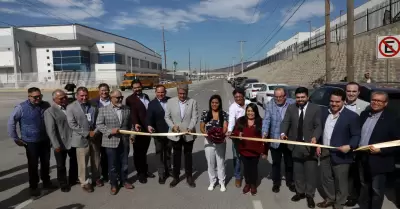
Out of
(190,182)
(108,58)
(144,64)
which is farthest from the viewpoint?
(144,64)

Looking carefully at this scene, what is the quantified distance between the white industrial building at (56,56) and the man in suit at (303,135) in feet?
141

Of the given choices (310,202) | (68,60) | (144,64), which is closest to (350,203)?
(310,202)

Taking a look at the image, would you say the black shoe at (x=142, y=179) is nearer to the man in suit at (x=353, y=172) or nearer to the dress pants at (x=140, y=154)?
the dress pants at (x=140, y=154)

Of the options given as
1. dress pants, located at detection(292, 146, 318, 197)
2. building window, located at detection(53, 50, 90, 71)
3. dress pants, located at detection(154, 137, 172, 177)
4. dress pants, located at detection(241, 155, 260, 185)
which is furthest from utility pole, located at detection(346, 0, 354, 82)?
building window, located at detection(53, 50, 90, 71)

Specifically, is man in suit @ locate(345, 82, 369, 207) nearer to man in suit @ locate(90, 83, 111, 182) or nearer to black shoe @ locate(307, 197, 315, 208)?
black shoe @ locate(307, 197, 315, 208)

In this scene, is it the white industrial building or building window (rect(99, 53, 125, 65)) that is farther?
building window (rect(99, 53, 125, 65))

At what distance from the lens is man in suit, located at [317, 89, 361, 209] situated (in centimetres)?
380

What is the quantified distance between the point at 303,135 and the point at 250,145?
2.80 ft

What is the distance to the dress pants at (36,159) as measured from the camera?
495cm

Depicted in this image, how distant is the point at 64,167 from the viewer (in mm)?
5215

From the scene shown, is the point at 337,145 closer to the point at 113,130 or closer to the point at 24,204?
the point at 113,130

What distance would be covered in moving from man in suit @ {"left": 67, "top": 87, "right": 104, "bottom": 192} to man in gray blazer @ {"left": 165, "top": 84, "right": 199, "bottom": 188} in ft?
4.46

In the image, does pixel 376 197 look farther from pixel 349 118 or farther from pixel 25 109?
pixel 25 109

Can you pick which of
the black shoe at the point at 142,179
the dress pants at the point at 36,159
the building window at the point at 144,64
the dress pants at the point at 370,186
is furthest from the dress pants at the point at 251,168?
the building window at the point at 144,64
